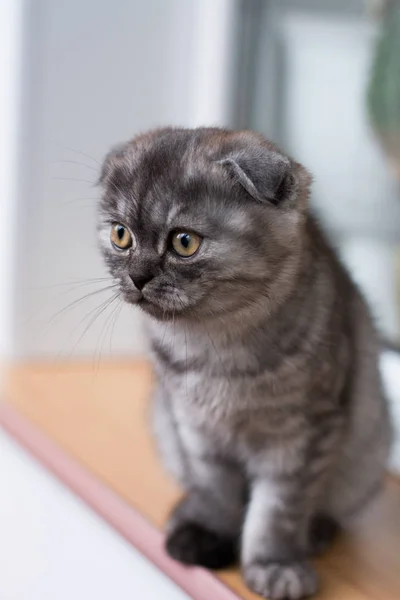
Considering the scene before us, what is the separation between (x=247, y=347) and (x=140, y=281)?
168 mm

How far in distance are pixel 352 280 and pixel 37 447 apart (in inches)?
24.6

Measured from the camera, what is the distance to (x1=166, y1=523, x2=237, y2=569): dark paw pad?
3.20ft

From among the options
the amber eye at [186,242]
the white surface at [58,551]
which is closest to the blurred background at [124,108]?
the white surface at [58,551]

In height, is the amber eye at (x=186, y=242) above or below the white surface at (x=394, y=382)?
above

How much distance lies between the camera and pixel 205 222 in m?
0.81

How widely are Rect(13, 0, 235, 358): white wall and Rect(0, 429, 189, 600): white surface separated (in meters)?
0.46

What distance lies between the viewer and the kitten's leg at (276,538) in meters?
0.93

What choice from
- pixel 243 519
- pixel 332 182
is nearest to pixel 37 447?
pixel 243 519

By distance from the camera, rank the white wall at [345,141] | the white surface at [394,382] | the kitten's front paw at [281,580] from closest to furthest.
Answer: the kitten's front paw at [281,580], the white surface at [394,382], the white wall at [345,141]

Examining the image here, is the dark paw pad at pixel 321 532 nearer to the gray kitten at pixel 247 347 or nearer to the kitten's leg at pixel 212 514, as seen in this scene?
the gray kitten at pixel 247 347

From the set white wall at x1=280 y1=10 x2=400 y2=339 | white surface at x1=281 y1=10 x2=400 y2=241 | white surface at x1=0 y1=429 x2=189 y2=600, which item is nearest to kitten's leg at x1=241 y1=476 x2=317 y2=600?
white surface at x1=0 y1=429 x2=189 y2=600

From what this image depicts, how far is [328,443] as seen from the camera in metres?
0.96

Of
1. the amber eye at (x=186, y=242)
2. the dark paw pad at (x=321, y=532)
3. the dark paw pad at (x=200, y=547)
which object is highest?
the amber eye at (x=186, y=242)

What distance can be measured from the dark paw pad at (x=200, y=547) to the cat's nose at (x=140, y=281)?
1.21 ft
